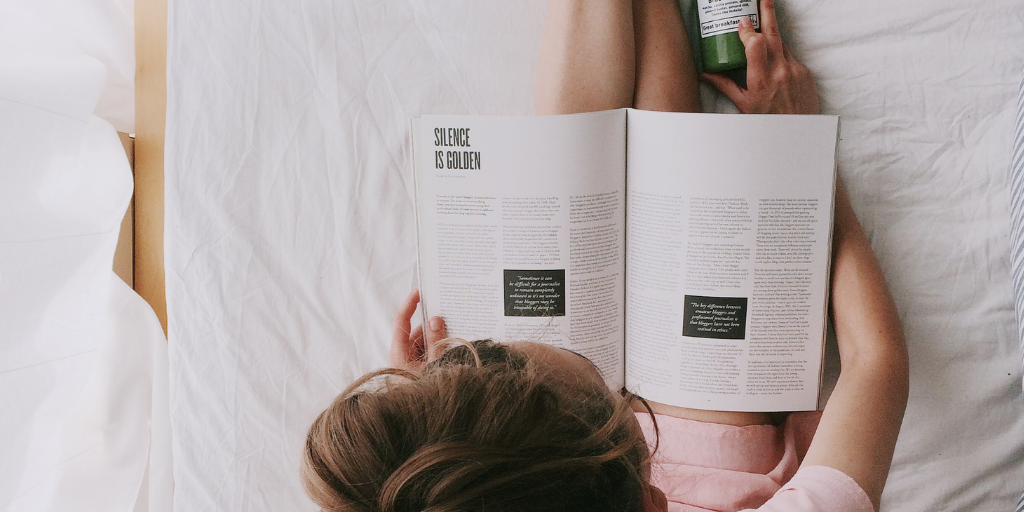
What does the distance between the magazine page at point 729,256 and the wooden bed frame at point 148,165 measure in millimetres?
593

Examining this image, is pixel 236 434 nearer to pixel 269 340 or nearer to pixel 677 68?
pixel 269 340

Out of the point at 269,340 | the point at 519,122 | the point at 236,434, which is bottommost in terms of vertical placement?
the point at 236,434

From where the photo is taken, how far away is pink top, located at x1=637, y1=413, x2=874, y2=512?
0.65m

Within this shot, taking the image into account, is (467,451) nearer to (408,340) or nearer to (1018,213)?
(408,340)

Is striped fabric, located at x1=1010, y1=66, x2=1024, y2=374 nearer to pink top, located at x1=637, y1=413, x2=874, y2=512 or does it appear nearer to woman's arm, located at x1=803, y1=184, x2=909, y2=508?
woman's arm, located at x1=803, y1=184, x2=909, y2=508

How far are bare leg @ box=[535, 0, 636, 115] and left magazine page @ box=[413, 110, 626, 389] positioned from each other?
0.26 feet

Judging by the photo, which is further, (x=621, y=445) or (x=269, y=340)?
(x=269, y=340)

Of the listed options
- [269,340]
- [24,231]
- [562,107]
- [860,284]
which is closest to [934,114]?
[860,284]

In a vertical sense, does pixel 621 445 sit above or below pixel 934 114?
below

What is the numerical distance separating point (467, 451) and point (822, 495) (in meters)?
0.32

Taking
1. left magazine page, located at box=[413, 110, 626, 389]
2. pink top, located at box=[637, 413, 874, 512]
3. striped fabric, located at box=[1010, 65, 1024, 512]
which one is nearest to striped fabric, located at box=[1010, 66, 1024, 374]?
striped fabric, located at box=[1010, 65, 1024, 512]

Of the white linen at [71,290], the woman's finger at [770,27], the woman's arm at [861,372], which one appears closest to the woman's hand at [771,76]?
the woman's finger at [770,27]

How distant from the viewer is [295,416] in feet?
2.56

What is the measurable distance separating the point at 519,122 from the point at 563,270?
0.15 metres
